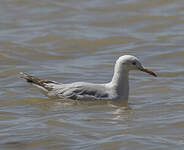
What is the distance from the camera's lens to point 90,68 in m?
13.3

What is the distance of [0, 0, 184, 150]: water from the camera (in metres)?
9.10

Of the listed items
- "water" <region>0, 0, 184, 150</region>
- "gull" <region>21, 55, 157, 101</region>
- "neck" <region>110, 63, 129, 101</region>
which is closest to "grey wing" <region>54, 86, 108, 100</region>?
"gull" <region>21, 55, 157, 101</region>

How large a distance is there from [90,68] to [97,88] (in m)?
2.36

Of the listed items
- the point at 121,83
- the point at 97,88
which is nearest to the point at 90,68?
the point at 121,83

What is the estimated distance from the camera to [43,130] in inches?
369

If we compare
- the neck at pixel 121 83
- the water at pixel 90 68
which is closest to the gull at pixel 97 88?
the neck at pixel 121 83

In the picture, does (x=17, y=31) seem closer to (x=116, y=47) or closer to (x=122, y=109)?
(x=116, y=47)

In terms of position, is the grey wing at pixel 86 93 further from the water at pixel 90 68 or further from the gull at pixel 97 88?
the water at pixel 90 68

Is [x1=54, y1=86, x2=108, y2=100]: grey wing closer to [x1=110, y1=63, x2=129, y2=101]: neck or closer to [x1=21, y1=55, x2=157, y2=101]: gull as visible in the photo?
[x1=21, y1=55, x2=157, y2=101]: gull

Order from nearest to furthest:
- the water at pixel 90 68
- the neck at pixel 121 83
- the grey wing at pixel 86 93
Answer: the water at pixel 90 68, the grey wing at pixel 86 93, the neck at pixel 121 83

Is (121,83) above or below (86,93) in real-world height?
above

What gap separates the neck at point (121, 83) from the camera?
11102 millimetres

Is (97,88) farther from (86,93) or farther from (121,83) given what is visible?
(121,83)

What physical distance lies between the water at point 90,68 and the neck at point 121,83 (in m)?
0.18
